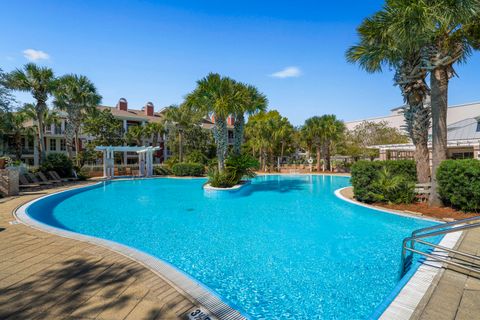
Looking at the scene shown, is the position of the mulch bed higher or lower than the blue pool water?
higher

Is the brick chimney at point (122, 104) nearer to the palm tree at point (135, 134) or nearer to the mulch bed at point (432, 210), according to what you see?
the palm tree at point (135, 134)

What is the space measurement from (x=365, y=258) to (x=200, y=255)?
3508 mm

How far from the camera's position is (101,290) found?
304 centimetres

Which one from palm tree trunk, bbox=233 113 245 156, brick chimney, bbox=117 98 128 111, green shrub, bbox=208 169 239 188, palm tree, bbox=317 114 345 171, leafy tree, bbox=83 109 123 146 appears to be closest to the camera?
green shrub, bbox=208 169 239 188

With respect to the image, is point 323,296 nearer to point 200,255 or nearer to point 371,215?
point 200,255

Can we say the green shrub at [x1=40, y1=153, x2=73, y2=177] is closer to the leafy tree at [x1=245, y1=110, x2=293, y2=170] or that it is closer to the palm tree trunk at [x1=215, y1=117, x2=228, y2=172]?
the palm tree trunk at [x1=215, y1=117, x2=228, y2=172]

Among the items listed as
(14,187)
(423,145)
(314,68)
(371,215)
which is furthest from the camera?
(314,68)

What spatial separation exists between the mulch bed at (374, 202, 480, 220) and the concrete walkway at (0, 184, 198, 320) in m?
8.47

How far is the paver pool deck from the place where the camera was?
8.56 ft

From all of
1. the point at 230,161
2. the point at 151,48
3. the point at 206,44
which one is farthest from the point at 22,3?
the point at 230,161

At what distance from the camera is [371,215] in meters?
8.52

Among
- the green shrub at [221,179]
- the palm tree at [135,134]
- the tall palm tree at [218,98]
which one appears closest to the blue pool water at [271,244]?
the green shrub at [221,179]

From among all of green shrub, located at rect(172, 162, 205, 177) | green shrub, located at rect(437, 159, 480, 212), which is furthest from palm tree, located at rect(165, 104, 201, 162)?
green shrub, located at rect(437, 159, 480, 212)

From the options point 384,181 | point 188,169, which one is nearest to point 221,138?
point 188,169
